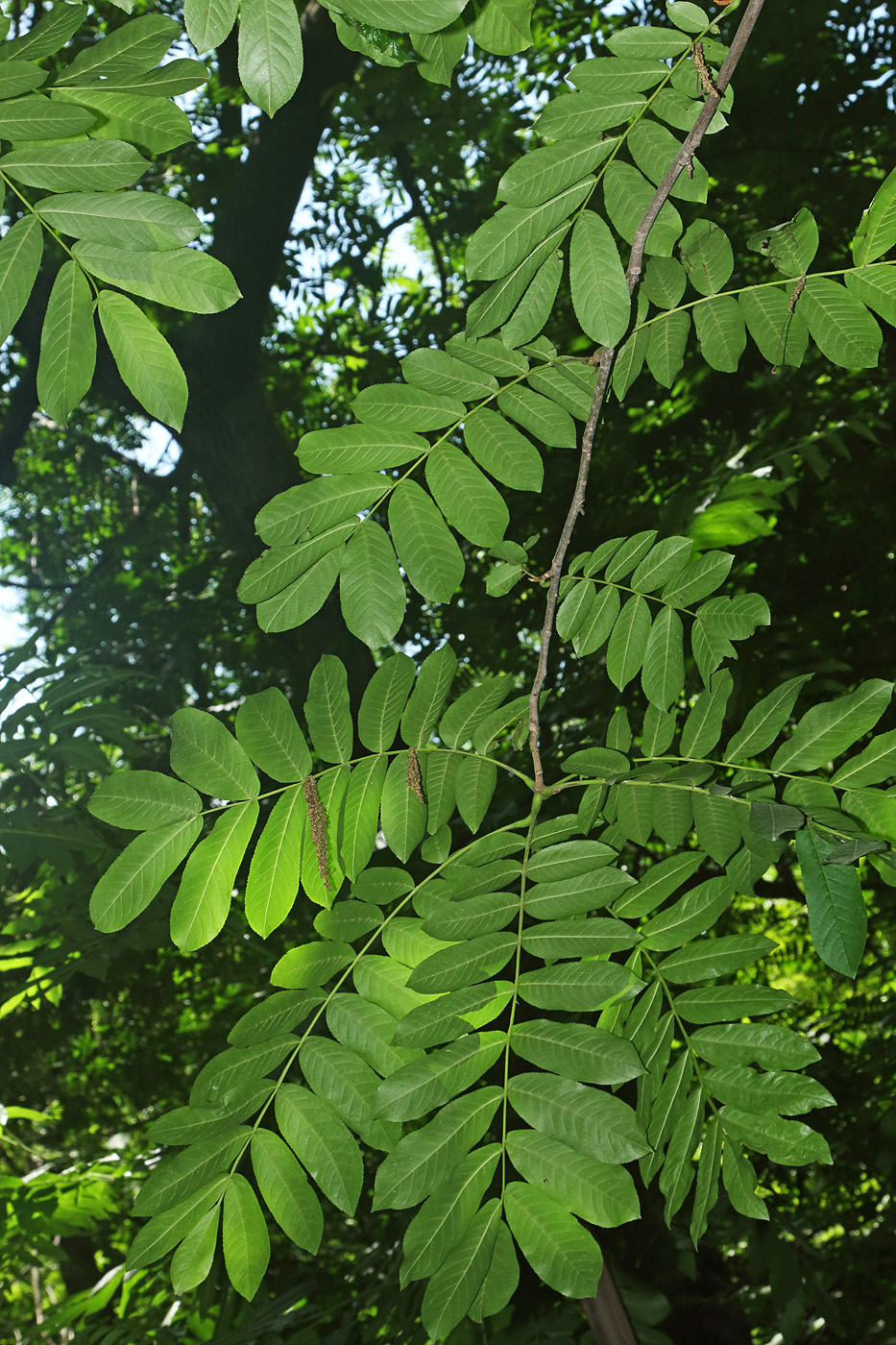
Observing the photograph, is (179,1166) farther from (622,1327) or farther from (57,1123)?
(57,1123)

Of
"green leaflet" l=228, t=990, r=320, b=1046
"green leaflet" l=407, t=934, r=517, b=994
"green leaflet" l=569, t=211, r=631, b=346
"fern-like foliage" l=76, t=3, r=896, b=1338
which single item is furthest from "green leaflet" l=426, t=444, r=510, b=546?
"green leaflet" l=228, t=990, r=320, b=1046

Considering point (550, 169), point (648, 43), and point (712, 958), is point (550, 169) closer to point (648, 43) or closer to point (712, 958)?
point (648, 43)

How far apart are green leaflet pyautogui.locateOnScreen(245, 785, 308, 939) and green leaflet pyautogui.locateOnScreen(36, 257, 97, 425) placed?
1.55ft

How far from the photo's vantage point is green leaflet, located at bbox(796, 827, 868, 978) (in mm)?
788

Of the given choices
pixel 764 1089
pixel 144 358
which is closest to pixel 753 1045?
pixel 764 1089

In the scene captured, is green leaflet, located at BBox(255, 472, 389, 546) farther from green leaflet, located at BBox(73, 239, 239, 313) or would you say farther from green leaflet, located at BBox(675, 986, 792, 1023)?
green leaflet, located at BBox(675, 986, 792, 1023)

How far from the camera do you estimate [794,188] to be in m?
2.95

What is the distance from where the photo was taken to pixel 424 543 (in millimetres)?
1027

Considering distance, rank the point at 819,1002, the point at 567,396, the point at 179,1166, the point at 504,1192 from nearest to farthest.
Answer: the point at 504,1192 < the point at 179,1166 < the point at 567,396 < the point at 819,1002

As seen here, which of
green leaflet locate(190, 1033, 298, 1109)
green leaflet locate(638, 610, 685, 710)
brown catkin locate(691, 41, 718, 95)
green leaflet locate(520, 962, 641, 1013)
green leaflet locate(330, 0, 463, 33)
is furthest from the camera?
green leaflet locate(638, 610, 685, 710)

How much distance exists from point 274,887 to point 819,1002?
349 centimetres

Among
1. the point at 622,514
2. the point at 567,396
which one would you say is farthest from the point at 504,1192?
the point at 622,514

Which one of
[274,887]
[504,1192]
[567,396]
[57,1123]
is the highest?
[567,396]

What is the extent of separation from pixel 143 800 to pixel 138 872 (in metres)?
0.08
